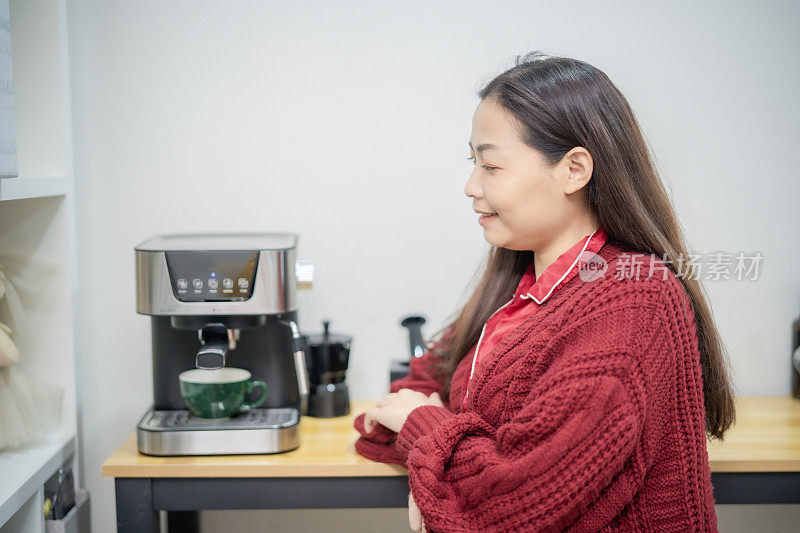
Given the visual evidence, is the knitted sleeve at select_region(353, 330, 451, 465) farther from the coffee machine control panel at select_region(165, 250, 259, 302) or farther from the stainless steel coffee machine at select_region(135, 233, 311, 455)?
the coffee machine control panel at select_region(165, 250, 259, 302)

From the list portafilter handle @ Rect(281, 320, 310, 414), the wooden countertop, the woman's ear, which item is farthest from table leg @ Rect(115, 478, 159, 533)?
the woman's ear

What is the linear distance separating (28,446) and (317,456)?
0.62m

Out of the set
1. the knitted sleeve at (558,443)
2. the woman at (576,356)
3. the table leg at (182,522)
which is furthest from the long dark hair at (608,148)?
the table leg at (182,522)

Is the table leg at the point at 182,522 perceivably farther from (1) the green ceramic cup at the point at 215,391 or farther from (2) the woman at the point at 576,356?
(2) the woman at the point at 576,356

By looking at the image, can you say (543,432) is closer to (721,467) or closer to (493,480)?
(493,480)

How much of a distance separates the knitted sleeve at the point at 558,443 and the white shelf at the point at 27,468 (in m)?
0.72

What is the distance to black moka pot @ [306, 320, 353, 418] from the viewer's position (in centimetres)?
171

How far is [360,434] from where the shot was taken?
5.08 feet

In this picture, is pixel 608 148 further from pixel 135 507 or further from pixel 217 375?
pixel 135 507

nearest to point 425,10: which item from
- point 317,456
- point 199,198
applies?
point 199,198

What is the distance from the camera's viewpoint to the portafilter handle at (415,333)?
1.72 m

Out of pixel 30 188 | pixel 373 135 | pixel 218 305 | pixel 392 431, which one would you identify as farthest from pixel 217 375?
pixel 373 135

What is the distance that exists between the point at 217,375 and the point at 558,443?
2.64 ft

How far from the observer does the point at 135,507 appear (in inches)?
57.2
